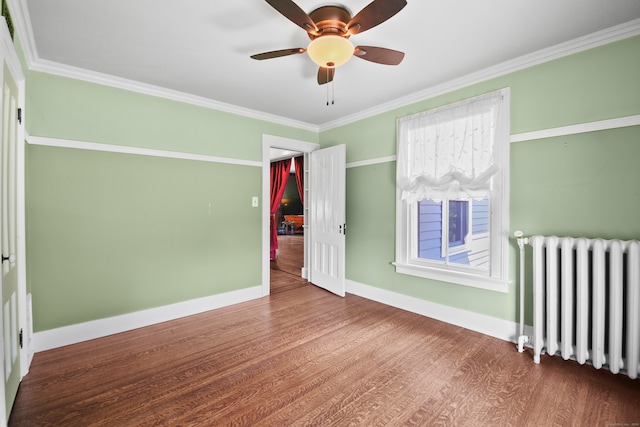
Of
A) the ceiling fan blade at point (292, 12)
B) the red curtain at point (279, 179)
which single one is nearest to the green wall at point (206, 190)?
the ceiling fan blade at point (292, 12)

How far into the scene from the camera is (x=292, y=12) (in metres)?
1.60

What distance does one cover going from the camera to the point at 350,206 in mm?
4070

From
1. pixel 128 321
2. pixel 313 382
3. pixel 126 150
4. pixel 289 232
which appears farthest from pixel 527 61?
pixel 289 232

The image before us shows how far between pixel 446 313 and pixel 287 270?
308 centimetres

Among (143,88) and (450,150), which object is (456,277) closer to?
(450,150)

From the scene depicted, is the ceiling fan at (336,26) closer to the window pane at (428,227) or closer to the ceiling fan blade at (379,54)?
the ceiling fan blade at (379,54)

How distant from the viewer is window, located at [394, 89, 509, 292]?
8.56 feet

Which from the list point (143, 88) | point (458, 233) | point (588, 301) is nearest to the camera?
point (588, 301)

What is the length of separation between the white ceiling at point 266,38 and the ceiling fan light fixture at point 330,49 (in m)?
0.21

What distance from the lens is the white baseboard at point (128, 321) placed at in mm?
2490

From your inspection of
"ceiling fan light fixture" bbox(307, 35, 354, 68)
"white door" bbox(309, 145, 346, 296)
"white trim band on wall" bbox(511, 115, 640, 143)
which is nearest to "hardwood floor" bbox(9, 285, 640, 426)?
"white door" bbox(309, 145, 346, 296)

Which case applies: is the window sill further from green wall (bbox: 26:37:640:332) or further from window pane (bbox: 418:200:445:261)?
window pane (bbox: 418:200:445:261)

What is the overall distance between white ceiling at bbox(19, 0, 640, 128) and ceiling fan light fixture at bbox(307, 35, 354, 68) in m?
0.21

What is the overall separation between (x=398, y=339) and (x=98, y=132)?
11.4 feet
